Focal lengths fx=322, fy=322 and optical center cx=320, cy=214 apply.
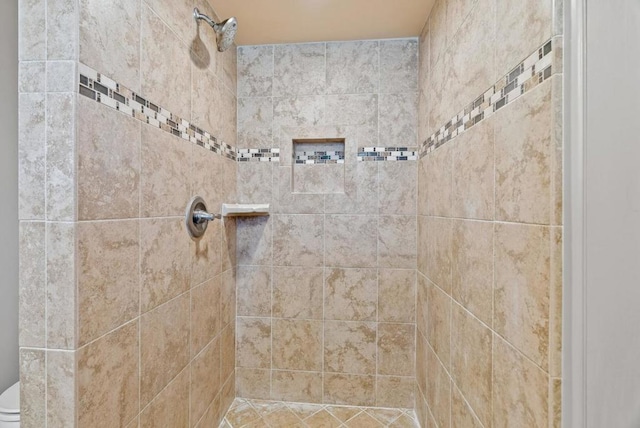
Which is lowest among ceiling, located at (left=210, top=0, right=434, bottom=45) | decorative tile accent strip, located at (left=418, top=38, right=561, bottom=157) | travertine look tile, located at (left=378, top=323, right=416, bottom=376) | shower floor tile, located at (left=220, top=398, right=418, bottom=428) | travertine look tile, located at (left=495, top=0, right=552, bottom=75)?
shower floor tile, located at (left=220, top=398, right=418, bottom=428)

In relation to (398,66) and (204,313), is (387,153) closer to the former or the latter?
(398,66)

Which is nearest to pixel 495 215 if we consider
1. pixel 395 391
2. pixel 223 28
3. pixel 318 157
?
pixel 318 157

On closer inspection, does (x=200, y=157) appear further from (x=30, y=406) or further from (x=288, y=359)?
(x=288, y=359)

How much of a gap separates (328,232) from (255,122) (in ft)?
2.81

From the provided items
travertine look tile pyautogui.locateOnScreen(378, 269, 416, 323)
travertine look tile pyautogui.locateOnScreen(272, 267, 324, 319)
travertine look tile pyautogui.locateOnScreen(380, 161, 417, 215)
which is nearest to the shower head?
travertine look tile pyautogui.locateOnScreen(380, 161, 417, 215)

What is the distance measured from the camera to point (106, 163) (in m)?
0.95

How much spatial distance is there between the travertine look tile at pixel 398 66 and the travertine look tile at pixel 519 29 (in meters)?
1.05

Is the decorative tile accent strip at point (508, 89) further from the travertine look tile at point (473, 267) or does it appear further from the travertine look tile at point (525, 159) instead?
the travertine look tile at point (473, 267)

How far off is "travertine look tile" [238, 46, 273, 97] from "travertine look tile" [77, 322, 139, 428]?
5.07ft

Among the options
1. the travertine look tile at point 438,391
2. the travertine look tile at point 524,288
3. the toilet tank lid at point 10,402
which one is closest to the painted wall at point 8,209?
the toilet tank lid at point 10,402

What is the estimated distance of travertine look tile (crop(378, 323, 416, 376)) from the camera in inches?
79.2

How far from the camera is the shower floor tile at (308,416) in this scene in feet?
6.11

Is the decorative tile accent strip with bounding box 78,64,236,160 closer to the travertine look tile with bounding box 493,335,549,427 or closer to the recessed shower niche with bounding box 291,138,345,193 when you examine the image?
the recessed shower niche with bounding box 291,138,345,193

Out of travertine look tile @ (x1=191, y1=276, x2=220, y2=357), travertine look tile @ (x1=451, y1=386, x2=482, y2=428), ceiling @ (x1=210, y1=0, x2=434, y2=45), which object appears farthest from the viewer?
ceiling @ (x1=210, y1=0, x2=434, y2=45)
